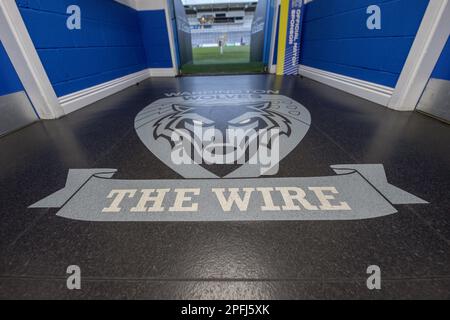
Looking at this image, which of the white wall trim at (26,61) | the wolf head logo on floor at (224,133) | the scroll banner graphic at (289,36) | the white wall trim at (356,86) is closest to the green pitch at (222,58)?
the scroll banner graphic at (289,36)

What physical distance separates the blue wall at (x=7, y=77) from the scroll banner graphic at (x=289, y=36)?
474 cm

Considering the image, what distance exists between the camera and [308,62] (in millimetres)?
4621

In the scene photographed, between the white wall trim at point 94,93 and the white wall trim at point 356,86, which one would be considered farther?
the white wall trim at point 94,93

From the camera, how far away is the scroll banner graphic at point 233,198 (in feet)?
3.06

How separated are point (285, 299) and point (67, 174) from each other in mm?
1390

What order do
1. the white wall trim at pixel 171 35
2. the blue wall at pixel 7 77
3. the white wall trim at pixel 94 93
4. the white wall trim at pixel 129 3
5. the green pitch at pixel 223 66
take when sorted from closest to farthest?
Answer: the blue wall at pixel 7 77 → the white wall trim at pixel 94 93 → the white wall trim at pixel 129 3 → the white wall trim at pixel 171 35 → the green pitch at pixel 223 66

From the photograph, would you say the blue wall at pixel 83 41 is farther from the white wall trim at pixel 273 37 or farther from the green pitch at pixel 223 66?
the white wall trim at pixel 273 37

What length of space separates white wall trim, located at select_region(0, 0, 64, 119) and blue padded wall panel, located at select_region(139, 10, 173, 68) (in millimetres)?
3715

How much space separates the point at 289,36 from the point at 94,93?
4.20m

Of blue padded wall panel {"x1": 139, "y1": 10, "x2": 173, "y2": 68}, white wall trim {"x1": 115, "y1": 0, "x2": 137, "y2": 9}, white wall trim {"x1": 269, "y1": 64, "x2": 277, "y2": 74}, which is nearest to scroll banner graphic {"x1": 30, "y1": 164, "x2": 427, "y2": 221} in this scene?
white wall trim {"x1": 115, "y1": 0, "x2": 137, "y2": 9}

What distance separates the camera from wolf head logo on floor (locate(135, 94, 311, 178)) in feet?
4.41

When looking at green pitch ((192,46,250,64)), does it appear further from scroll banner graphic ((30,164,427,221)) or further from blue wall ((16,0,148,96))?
scroll banner graphic ((30,164,427,221))

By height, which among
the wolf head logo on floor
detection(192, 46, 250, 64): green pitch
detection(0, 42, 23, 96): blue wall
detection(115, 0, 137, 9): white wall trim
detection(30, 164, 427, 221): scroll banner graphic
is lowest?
the wolf head logo on floor

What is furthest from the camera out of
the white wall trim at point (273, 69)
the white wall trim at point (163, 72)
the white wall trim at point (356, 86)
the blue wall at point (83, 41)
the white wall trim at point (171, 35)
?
the white wall trim at point (163, 72)
